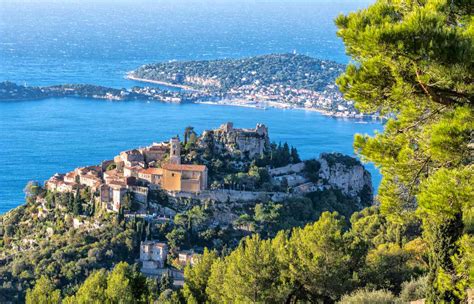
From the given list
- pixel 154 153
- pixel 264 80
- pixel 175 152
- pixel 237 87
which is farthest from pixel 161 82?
pixel 175 152

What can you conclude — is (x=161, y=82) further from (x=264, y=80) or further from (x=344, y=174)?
(x=344, y=174)

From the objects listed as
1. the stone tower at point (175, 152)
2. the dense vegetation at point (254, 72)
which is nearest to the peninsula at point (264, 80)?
the dense vegetation at point (254, 72)

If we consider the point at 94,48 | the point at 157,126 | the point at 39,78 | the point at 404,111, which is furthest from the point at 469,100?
the point at 94,48

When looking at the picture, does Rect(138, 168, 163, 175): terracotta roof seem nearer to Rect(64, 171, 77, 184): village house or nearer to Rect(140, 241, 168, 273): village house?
Rect(64, 171, 77, 184): village house

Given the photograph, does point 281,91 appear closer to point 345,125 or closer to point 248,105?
point 248,105

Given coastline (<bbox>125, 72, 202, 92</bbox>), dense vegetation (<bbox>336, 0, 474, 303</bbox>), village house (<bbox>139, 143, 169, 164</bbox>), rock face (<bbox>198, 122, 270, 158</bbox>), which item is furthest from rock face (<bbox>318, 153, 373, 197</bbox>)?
coastline (<bbox>125, 72, 202, 92</bbox>)

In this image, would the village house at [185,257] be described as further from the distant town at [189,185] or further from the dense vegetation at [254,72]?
the dense vegetation at [254,72]

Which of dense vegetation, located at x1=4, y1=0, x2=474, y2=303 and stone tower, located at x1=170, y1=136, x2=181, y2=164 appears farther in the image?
stone tower, located at x1=170, y1=136, x2=181, y2=164
